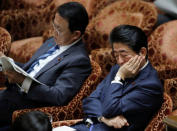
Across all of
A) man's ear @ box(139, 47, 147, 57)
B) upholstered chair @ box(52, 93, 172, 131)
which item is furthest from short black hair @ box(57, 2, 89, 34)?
upholstered chair @ box(52, 93, 172, 131)

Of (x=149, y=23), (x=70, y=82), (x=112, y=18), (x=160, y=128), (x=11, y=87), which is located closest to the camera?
(x=160, y=128)

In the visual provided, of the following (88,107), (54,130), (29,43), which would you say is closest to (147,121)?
(88,107)

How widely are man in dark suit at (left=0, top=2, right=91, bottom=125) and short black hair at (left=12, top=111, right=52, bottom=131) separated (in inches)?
19.7

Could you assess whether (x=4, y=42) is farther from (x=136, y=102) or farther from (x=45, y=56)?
(x=136, y=102)

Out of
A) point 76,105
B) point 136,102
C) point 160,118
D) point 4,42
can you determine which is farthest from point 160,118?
point 4,42

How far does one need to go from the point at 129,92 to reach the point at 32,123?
23.2 inches

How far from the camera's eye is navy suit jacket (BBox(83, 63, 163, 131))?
6.66ft

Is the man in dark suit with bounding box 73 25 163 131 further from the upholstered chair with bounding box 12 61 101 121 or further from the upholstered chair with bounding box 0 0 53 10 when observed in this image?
the upholstered chair with bounding box 0 0 53 10

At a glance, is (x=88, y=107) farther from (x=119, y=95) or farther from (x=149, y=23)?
(x=149, y=23)

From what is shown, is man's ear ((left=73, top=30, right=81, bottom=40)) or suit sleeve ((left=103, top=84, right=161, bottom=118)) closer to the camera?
suit sleeve ((left=103, top=84, right=161, bottom=118))

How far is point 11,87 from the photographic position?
256cm

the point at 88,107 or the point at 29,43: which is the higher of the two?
the point at 88,107

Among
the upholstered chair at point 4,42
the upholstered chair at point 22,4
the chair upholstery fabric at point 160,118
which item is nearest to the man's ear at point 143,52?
the chair upholstery fabric at point 160,118

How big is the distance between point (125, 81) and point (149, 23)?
3.70 feet
